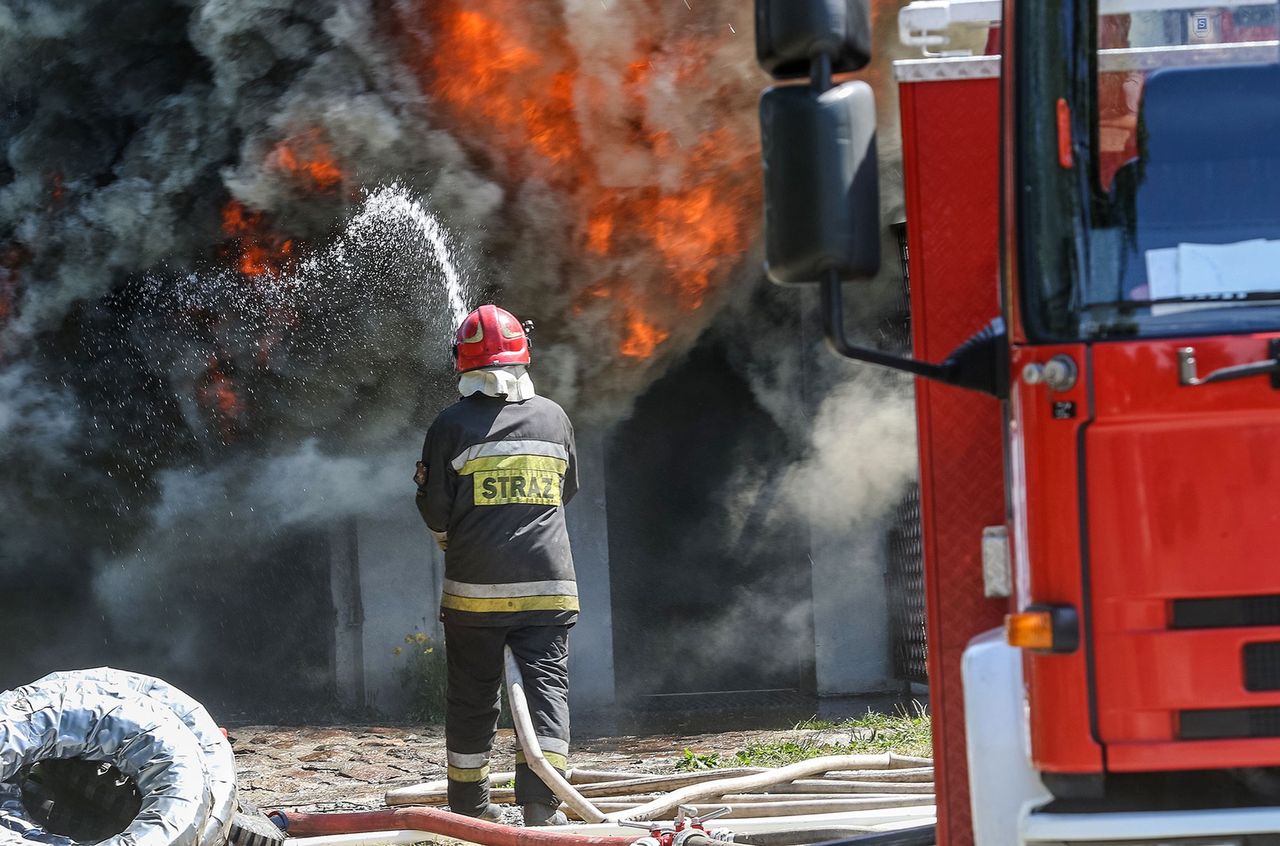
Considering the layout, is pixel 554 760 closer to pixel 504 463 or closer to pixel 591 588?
pixel 504 463

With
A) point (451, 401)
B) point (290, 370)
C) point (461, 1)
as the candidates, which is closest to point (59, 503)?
point (290, 370)

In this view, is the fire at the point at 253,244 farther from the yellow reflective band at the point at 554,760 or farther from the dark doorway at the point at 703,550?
the yellow reflective band at the point at 554,760

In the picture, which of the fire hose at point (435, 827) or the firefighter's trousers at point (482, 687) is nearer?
the fire hose at point (435, 827)

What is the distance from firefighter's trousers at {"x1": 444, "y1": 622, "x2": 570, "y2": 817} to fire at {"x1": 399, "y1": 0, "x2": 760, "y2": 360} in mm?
3852

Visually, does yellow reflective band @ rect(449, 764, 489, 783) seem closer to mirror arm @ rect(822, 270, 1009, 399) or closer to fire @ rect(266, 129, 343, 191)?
mirror arm @ rect(822, 270, 1009, 399)

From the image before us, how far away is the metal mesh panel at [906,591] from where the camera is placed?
918 cm

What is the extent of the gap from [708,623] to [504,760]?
2.22 m

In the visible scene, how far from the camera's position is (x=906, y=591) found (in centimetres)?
932

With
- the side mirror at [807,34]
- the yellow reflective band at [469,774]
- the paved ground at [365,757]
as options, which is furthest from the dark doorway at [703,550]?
the side mirror at [807,34]

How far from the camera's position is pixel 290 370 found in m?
9.40

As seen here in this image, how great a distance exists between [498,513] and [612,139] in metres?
3.70

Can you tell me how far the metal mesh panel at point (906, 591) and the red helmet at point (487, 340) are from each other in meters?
4.33

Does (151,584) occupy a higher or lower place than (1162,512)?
lower

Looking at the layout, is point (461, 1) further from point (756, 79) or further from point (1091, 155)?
point (1091, 155)
